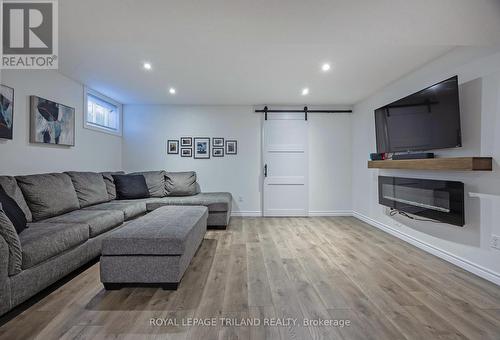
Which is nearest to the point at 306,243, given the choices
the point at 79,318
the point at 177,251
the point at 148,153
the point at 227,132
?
the point at 177,251

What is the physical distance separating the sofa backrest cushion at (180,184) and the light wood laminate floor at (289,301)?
186 cm

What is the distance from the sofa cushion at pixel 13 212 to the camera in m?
1.92

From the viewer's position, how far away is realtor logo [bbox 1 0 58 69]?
1893mm

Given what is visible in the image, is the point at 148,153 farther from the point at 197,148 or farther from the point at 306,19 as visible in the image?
the point at 306,19

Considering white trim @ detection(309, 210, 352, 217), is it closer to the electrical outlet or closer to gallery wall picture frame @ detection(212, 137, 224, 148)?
gallery wall picture frame @ detection(212, 137, 224, 148)

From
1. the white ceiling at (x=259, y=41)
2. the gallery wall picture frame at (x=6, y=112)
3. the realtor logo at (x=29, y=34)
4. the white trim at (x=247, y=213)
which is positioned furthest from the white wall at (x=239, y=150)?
the gallery wall picture frame at (x=6, y=112)

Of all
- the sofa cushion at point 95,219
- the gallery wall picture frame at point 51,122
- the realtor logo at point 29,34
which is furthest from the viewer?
the gallery wall picture frame at point 51,122

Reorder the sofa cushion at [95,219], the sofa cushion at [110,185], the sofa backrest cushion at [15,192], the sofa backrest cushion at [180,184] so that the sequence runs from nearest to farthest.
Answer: the sofa backrest cushion at [15,192]
the sofa cushion at [95,219]
the sofa cushion at [110,185]
the sofa backrest cushion at [180,184]

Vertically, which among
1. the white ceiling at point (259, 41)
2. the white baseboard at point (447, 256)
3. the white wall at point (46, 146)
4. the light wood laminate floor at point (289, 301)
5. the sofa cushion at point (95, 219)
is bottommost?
the light wood laminate floor at point (289, 301)

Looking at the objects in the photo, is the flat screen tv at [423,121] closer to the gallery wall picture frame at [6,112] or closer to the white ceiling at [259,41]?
the white ceiling at [259,41]

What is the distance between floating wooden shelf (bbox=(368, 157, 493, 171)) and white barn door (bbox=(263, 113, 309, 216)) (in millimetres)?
1835

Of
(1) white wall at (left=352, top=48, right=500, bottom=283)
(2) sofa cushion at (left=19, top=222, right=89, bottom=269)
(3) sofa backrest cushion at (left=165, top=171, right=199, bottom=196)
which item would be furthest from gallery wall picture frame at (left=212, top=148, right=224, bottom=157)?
(1) white wall at (left=352, top=48, right=500, bottom=283)

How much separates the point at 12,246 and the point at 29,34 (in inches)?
78.5

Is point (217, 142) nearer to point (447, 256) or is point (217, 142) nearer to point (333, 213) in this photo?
point (333, 213)
